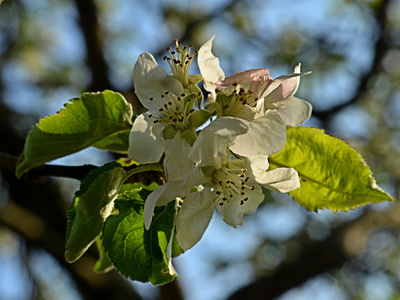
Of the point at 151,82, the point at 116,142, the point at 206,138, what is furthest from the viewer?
the point at 116,142

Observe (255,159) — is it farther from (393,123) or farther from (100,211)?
(393,123)

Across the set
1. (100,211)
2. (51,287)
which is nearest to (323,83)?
(51,287)

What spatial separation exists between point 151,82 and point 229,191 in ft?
0.68

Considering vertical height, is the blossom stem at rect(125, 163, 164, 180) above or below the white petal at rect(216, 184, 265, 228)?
above

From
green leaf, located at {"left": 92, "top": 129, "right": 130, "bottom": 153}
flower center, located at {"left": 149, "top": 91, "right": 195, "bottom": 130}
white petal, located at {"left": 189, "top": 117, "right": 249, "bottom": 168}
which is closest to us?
white petal, located at {"left": 189, "top": 117, "right": 249, "bottom": 168}

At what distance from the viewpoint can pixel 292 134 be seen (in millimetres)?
889

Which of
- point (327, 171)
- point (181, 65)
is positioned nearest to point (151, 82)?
point (181, 65)

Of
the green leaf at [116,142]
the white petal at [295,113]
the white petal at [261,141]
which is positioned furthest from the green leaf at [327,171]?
the green leaf at [116,142]

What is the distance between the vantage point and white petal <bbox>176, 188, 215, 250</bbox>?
2.61 ft

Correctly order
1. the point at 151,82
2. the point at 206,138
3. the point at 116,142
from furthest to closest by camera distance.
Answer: the point at 116,142, the point at 151,82, the point at 206,138

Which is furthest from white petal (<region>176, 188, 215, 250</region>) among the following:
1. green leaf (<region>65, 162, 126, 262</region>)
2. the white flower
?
green leaf (<region>65, 162, 126, 262</region>)

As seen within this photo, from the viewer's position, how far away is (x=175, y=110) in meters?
0.84

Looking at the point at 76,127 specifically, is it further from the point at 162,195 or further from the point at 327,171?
the point at 327,171

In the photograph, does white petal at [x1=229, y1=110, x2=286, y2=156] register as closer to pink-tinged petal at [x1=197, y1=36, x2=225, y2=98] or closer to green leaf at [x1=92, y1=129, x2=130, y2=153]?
pink-tinged petal at [x1=197, y1=36, x2=225, y2=98]
